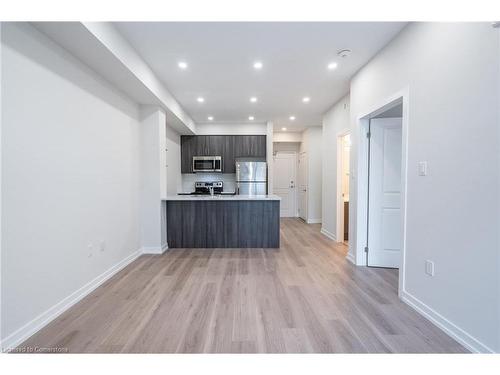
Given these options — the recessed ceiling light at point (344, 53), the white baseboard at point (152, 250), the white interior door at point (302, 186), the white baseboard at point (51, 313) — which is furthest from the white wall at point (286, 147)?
the white baseboard at point (51, 313)

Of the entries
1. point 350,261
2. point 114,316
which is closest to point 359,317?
point 350,261

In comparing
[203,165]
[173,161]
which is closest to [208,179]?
[203,165]

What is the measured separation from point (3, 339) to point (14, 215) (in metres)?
0.84

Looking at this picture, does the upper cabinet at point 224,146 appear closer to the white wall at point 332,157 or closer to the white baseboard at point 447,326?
the white wall at point 332,157

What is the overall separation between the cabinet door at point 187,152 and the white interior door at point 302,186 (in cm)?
324

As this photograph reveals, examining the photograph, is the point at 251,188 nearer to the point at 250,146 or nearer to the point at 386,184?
the point at 250,146

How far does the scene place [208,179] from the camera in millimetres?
6500

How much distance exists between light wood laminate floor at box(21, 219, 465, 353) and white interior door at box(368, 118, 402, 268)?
47 cm

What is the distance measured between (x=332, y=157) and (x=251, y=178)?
2.06m

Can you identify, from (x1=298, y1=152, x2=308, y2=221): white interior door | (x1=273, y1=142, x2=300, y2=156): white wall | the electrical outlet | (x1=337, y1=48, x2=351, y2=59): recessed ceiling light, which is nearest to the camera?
the electrical outlet

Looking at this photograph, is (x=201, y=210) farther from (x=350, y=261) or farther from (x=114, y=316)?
(x=350, y=261)

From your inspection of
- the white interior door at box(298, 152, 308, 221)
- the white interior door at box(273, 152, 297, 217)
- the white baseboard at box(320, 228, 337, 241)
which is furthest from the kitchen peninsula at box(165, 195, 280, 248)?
the white interior door at box(273, 152, 297, 217)

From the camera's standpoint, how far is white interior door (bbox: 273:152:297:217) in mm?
7684

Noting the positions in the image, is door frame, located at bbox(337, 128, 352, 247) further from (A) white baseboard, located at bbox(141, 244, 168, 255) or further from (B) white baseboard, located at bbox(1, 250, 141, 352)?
(B) white baseboard, located at bbox(1, 250, 141, 352)
